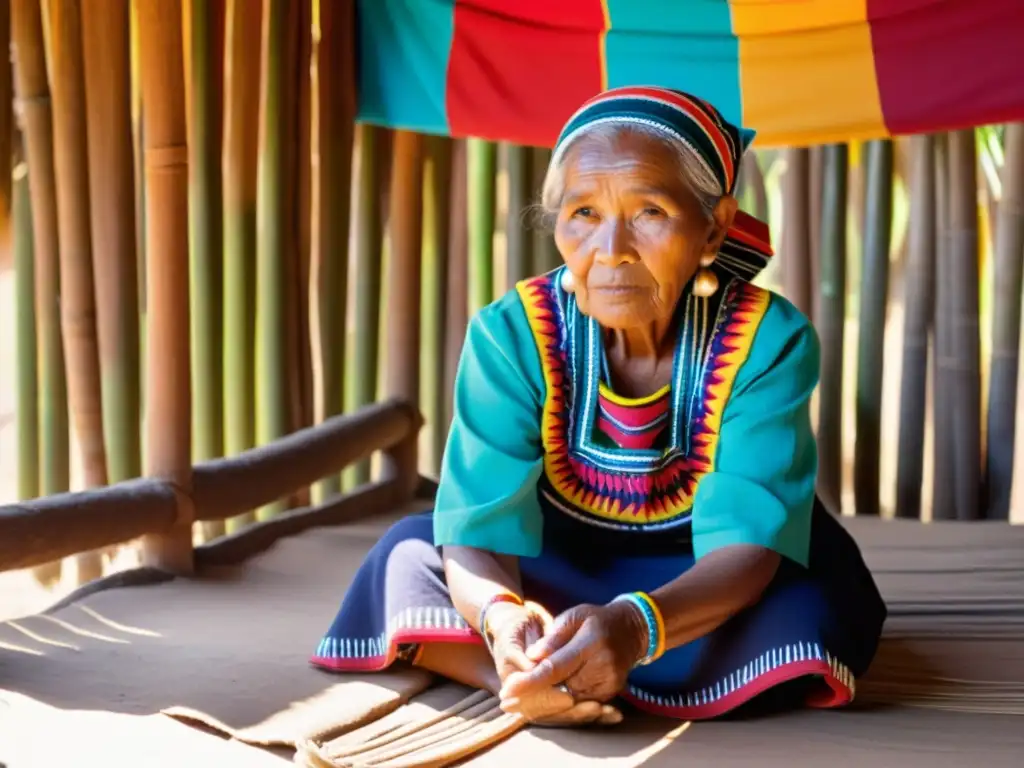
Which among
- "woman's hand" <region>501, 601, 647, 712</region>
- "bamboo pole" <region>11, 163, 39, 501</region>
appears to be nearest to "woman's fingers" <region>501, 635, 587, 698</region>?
"woman's hand" <region>501, 601, 647, 712</region>

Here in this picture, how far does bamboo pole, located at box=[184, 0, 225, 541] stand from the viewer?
3.14 metres

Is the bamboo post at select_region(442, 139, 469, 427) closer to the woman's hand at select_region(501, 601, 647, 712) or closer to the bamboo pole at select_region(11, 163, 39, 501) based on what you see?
the bamboo pole at select_region(11, 163, 39, 501)

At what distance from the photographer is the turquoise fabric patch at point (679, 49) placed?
134 inches

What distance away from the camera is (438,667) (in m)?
2.10

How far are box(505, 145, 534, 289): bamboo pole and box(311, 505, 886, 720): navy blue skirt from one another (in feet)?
6.10

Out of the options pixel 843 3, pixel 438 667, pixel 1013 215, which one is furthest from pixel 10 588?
pixel 1013 215

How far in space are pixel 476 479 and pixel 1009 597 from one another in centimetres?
127

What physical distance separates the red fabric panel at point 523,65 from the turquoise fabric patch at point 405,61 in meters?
0.03

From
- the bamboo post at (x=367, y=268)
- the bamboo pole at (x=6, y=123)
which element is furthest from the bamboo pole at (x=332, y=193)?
the bamboo pole at (x=6, y=123)

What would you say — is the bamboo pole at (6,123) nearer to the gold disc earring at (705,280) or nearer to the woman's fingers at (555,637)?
the gold disc earring at (705,280)

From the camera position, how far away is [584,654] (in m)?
1.72

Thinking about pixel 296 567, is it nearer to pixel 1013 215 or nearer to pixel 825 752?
pixel 825 752

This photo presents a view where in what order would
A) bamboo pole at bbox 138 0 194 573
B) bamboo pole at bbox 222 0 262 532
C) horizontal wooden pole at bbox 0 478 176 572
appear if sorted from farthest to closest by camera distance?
bamboo pole at bbox 222 0 262 532, bamboo pole at bbox 138 0 194 573, horizontal wooden pole at bbox 0 478 176 572

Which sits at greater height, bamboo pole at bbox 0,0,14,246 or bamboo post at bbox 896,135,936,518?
bamboo pole at bbox 0,0,14,246
